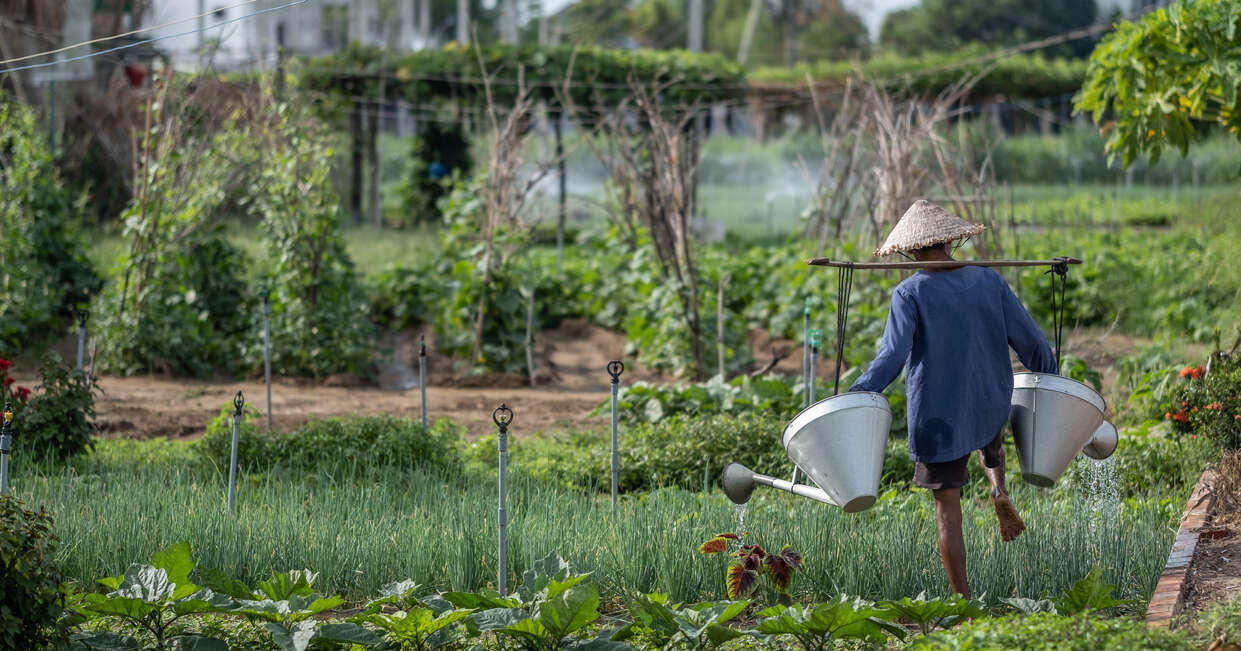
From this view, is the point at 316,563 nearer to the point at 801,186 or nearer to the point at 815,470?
the point at 815,470

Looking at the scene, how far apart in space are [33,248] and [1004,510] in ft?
27.5

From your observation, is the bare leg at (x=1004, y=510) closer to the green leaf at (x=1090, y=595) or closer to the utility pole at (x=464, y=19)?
the green leaf at (x=1090, y=595)

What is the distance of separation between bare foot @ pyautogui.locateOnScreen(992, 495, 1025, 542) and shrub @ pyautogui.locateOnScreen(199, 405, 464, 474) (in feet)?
9.48

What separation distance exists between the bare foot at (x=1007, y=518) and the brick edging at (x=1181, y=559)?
0.45 metres

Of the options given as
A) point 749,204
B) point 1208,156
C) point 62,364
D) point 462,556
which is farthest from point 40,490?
point 1208,156

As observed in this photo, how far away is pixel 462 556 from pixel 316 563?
1.72ft

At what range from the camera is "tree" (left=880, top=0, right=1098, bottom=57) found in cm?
4503

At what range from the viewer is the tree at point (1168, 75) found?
5754 mm

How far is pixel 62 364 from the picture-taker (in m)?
6.29

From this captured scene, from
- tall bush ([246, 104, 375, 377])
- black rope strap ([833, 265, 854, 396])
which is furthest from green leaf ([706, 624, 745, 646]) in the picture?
tall bush ([246, 104, 375, 377])

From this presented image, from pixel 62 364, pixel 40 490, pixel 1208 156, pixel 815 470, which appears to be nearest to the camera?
pixel 815 470

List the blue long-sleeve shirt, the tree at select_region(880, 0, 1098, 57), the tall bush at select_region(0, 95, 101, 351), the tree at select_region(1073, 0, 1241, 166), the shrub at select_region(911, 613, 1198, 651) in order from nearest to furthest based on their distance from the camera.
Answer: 1. the shrub at select_region(911, 613, 1198, 651)
2. the blue long-sleeve shirt
3. the tree at select_region(1073, 0, 1241, 166)
4. the tall bush at select_region(0, 95, 101, 351)
5. the tree at select_region(880, 0, 1098, 57)

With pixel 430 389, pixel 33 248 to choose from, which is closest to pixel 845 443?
pixel 430 389

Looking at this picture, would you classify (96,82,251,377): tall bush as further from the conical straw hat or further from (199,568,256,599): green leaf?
the conical straw hat
